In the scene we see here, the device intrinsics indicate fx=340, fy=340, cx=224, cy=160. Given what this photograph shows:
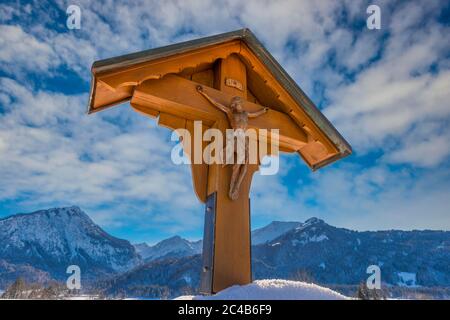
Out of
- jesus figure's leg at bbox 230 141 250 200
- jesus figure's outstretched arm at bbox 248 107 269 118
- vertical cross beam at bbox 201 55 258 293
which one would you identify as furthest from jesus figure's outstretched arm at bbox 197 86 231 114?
jesus figure's leg at bbox 230 141 250 200

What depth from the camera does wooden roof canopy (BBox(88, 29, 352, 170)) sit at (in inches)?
128

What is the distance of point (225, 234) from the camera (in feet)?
10.9

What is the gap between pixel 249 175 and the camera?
3777 millimetres

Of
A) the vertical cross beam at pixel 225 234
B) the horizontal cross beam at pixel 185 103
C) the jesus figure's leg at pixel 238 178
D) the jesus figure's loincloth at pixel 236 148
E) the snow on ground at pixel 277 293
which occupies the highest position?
the horizontal cross beam at pixel 185 103

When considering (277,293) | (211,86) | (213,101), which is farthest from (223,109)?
(277,293)

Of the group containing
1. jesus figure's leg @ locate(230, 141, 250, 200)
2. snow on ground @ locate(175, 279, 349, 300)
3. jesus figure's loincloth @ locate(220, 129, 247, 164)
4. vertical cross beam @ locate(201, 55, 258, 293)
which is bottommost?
snow on ground @ locate(175, 279, 349, 300)

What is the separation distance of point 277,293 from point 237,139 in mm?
1707

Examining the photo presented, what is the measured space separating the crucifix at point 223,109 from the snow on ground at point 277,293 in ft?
1.83

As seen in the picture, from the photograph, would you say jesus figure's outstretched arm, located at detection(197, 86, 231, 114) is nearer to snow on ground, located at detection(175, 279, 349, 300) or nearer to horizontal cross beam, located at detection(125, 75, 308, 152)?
Result: horizontal cross beam, located at detection(125, 75, 308, 152)

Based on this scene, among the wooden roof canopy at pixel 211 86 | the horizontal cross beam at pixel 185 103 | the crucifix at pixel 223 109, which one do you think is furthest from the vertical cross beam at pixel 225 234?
the wooden roof canopy at pixel 211 86

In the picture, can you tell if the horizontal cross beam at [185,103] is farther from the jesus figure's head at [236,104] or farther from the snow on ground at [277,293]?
the snow on ground at [277,293]

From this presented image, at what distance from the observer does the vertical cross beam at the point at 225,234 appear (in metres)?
3.16

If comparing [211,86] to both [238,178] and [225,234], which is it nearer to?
[238,178]

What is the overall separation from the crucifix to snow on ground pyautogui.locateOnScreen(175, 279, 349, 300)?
22.0 inches
